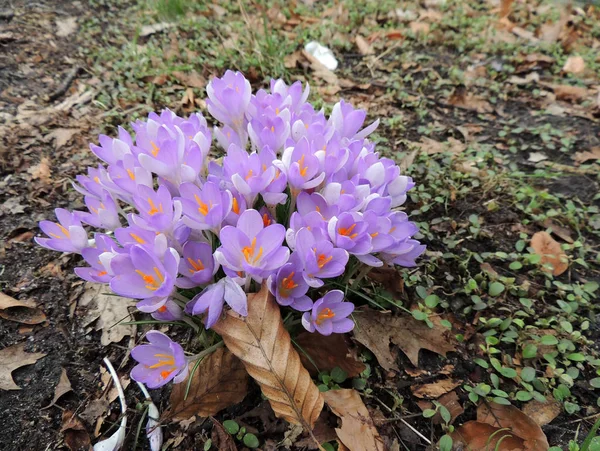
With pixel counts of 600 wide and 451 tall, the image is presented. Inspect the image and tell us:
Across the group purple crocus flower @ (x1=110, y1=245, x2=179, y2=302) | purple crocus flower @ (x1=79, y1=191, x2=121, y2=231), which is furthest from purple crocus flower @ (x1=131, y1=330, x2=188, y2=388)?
purple crocus flower @ (x1=79, y1=191, x2=121, y2=231)

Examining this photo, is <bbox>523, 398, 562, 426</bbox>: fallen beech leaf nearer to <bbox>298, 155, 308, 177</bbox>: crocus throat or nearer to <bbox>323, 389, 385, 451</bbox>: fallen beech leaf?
<bbox>323, 389, 385, 451</bbox>: fallen beech leaf

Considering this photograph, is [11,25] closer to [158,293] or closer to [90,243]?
[90,243]

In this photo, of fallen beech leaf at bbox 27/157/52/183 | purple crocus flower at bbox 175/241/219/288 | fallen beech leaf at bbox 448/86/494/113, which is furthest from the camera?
fallen beech leaf at bbox 448/86/494/113

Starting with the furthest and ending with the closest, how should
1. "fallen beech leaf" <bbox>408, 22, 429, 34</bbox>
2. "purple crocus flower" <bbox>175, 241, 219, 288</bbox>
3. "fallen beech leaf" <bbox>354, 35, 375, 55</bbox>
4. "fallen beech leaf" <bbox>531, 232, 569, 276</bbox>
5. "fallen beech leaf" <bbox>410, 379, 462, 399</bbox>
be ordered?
"fallen beech leaf" <bbox>408, 22, 429, 34</bbox> < "fallen beech leaf" <bbox>354, 35, 375, 55</bbox> < "fallen beech leaf" <bbox>531, 232, 569, 276</bbox> < "fallen beech leaf" <bbox>410, 379, 462, 399</bbox> < "purple crocus flower" <bbox>175, 241, 219, 288</bbox>

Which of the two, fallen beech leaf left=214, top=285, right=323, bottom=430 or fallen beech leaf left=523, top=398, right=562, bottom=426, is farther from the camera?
fallen beech leaf left=523, top=398, right=562, bottom=426

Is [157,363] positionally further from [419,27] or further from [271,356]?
[419,27]

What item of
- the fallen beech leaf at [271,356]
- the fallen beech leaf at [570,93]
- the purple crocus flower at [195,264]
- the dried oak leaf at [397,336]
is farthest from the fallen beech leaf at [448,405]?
the fallen beech leaf at [570,93]

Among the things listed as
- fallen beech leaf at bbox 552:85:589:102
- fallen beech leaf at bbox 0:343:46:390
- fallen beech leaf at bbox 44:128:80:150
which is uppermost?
fallen beech leaf at bbox 552:85:589:102
